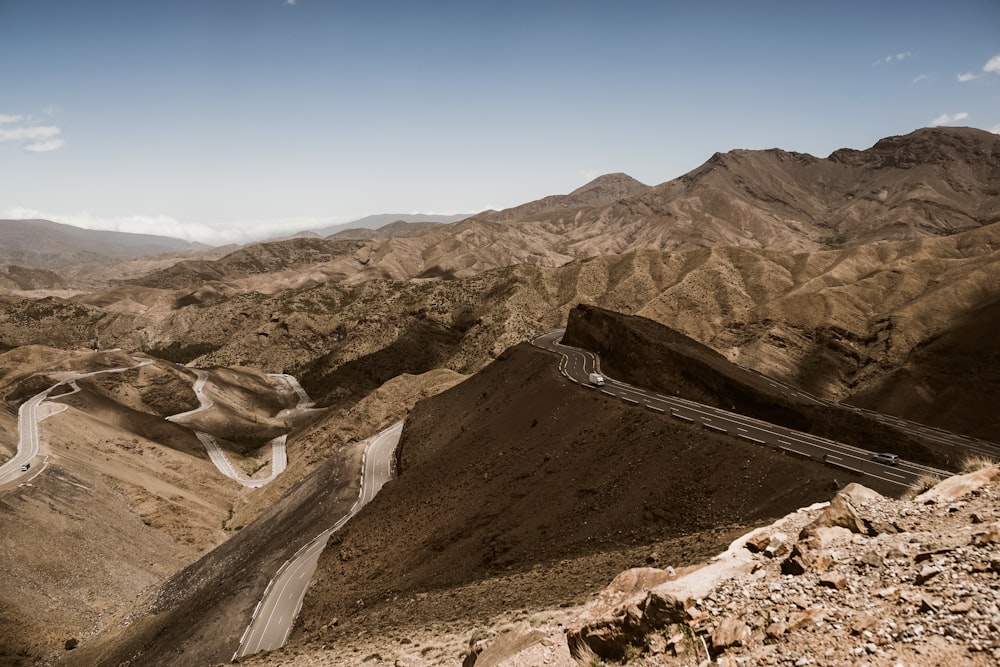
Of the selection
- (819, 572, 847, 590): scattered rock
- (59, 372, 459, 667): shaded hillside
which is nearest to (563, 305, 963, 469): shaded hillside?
(819, 572, 847, 590): scattered rock

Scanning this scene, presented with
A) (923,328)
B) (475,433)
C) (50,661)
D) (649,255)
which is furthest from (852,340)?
(50,661)

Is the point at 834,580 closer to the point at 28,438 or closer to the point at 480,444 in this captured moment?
the point at 480,444

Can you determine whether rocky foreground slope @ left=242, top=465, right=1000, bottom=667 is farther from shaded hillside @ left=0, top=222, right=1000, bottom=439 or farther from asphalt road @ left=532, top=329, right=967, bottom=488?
shaded hillside @ left=0, top=222, right=1000, bottom=439

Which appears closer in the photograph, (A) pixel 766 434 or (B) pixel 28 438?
(A) pixel 766 434

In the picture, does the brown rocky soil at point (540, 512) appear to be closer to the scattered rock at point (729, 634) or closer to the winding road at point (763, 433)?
the winding road at point (763, 433)

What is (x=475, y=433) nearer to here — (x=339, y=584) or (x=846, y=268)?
(x=339, y=584)

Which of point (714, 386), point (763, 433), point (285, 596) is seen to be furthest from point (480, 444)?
point (763, 433)

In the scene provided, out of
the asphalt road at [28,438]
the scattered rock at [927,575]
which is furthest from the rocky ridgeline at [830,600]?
the asphalt road at [28,438]
